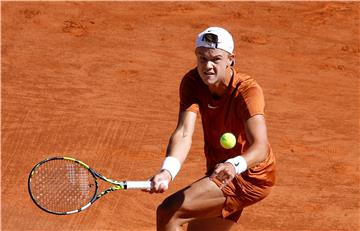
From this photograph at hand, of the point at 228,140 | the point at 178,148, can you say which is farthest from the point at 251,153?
the point at 178,148

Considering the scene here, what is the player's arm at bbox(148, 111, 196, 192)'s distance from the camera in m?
6.61

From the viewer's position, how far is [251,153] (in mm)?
6523

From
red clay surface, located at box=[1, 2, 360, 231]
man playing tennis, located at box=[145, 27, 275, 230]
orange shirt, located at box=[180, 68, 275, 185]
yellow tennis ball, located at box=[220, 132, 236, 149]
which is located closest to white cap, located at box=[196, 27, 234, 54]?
man playing tennis, located at box=[145, 27, 275, 230]

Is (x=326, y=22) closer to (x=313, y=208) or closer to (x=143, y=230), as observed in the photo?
(x=313, y=208)

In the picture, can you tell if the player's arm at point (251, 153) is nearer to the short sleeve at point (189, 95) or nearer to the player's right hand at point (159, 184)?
the player's right hand at point (159, 184)

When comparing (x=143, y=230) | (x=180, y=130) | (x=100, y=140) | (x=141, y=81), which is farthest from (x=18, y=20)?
(x=180, y=130)

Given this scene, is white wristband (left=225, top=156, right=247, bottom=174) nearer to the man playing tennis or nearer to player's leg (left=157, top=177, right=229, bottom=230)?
the man playing tennis

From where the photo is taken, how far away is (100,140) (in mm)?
11695

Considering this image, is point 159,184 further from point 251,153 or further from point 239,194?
point 239,194

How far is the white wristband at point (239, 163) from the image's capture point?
6.39 meters

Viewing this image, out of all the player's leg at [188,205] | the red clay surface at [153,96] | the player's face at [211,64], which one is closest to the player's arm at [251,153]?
the player's leg at [188,205]

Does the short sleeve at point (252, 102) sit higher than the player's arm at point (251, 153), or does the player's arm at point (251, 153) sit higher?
the short sleeve at point (252, 102)

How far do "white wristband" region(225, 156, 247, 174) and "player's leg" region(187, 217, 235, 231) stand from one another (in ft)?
2.96

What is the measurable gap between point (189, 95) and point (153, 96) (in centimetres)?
581
